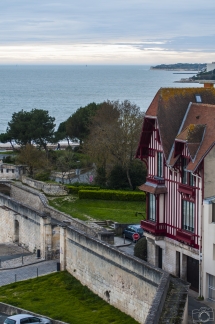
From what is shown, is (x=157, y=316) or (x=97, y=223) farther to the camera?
(x=97, y=223)

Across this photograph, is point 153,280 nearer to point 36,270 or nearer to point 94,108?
point 36,270

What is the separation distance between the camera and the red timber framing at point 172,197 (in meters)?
A: 31.5

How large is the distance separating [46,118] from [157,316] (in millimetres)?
46115

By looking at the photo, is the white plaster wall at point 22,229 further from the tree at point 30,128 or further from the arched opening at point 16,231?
the tree at point 30,128

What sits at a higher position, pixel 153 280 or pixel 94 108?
pixel 94 108

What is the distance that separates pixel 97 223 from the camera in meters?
44.0

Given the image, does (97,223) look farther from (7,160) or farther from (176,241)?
(7,160)

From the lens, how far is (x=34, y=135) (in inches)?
2672

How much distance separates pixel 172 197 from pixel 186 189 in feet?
4.86

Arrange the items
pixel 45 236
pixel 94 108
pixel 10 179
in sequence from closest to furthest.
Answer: pixel 45 236, pixel 10 179, pixel 94 108

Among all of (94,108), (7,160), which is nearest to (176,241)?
(7,160)

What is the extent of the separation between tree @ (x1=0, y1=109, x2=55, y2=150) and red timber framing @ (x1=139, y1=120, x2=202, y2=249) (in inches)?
1309

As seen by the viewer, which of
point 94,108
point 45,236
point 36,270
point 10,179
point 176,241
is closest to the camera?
point 176,241

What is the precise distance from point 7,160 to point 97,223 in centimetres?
2356
